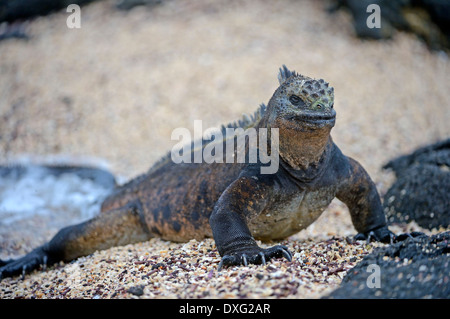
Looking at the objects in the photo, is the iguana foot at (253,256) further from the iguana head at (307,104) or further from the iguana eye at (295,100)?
the iguana eye at (295,100)

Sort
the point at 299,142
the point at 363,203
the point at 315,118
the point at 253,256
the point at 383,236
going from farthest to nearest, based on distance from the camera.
→ the point at 363,203
the point at 383,236
the point at 299,142
the point at 315,118
the point at 253,256

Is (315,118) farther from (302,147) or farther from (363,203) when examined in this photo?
(363,203)

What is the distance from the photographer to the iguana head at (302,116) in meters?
3.75

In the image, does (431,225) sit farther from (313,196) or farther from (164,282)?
(164,282)

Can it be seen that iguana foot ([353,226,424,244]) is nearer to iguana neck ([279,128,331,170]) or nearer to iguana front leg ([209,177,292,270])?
iguana neck ([279,128,331,170])

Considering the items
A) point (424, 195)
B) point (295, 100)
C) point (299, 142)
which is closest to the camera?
point (295, 100)

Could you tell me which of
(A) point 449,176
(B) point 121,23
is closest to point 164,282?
(A) point 449,176

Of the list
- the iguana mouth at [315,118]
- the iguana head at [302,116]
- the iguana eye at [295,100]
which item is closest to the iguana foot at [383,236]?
the iguana head at [302,116]

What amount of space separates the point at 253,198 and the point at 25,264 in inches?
115

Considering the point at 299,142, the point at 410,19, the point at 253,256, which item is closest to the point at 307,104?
the point at 299,142

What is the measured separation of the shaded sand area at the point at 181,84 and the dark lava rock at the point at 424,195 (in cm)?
24

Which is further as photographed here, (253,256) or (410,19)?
(410,19)

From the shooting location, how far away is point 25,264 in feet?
17.7

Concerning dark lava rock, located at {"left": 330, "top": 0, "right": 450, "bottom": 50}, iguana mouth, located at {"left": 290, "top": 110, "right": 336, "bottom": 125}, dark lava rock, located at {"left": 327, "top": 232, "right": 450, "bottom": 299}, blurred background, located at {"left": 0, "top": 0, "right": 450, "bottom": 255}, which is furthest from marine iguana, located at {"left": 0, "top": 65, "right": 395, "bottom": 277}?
dark lava rock, located at {"left": 330, "top": 0, "right": 450, "bottom": 50}
